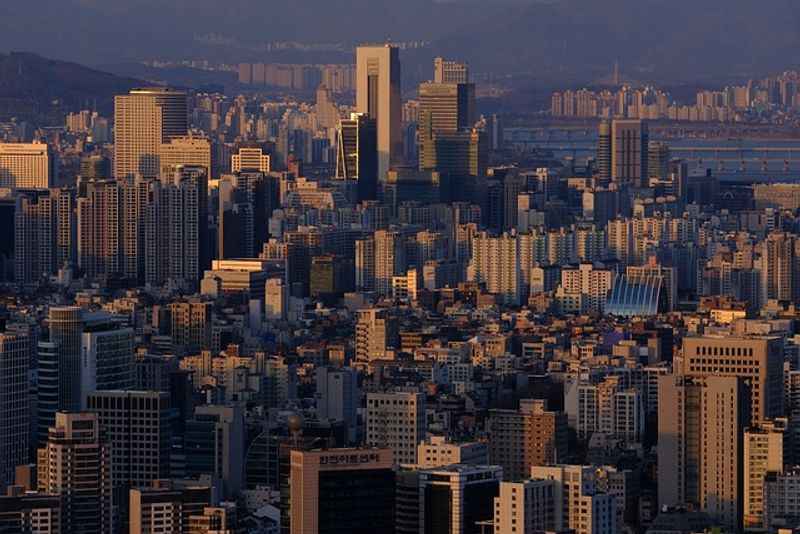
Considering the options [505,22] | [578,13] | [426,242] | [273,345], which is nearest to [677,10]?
[578,13]

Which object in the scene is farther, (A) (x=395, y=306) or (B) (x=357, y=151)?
(B) (x=357, y=151)

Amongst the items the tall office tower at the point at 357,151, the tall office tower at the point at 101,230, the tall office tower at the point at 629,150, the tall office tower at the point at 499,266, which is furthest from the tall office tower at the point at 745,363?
the tall office tower at the point at 629,150

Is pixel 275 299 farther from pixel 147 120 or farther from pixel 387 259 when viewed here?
pixel 147 120

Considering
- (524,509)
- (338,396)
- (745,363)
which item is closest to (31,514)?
(524,509)

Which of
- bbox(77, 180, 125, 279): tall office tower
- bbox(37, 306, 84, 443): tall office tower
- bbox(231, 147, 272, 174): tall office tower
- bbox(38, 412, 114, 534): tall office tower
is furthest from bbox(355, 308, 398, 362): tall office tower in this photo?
bbox(231, 147, 272, 174): tall office tower

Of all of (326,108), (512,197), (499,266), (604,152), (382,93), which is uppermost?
(382,93)
